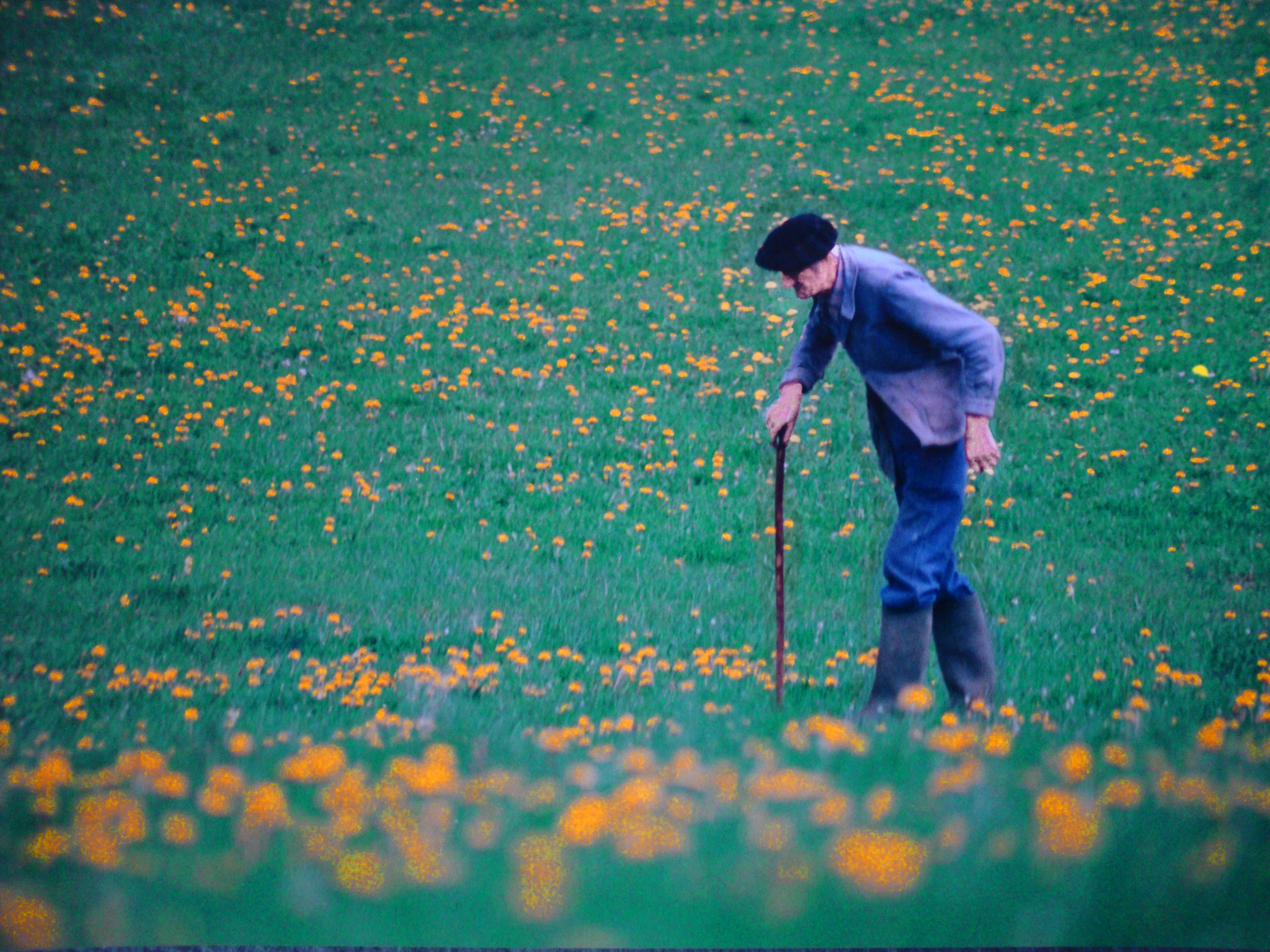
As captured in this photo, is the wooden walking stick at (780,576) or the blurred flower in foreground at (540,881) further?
the wooden walking stick at (780,576)

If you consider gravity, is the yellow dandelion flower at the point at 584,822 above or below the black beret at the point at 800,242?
below

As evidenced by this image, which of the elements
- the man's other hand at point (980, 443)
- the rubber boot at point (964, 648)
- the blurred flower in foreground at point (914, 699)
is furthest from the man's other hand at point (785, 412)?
the blurred flower in foreground at point (914, 699)

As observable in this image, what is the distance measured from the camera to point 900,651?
3645 mm

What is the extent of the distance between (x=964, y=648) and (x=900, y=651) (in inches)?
12.5

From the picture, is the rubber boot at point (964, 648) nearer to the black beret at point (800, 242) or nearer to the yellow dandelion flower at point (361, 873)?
the black beret at point (800, 242)

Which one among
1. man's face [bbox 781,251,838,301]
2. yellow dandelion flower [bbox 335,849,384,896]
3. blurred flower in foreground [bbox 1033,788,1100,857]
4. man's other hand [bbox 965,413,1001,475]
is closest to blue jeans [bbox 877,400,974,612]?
man's other hand [bbox 965,413,1001,475]

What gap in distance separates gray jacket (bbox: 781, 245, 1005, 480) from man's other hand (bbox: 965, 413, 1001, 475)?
3 cm

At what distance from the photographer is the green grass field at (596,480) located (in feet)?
9.12

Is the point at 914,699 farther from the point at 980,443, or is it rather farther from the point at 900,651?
the point at 980,443

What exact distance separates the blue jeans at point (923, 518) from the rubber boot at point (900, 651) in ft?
0.14

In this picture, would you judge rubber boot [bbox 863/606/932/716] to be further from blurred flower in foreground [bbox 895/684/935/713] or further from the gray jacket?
the gray jacket

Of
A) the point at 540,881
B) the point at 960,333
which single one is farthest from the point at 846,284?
the point at 540,881

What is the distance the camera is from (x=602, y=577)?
205 inches

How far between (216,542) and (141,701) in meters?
Result: 1.73
